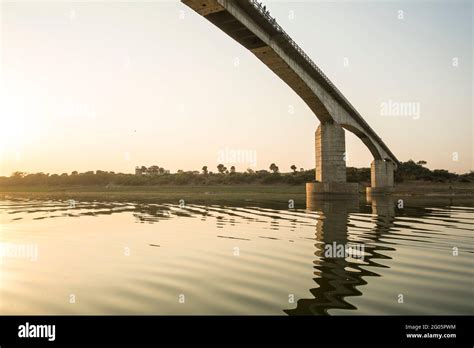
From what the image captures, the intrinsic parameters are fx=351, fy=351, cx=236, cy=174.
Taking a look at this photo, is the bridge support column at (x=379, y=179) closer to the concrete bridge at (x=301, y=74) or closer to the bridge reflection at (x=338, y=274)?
the concrete bridge at (x=301, y=74)

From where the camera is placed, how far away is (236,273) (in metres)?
8.47

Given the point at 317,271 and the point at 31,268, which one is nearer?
the point at 317,271

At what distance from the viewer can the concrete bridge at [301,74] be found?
23625 mm

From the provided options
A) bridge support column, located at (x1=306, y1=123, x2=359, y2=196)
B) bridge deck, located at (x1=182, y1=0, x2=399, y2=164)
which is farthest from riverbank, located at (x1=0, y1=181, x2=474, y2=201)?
bridge deck, located at (x1=182, y1=0, x2=399, y2=164)

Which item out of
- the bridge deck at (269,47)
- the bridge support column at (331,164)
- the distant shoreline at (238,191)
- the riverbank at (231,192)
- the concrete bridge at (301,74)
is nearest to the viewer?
the bridge deck at (269,47)

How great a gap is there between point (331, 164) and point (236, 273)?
3651 cm

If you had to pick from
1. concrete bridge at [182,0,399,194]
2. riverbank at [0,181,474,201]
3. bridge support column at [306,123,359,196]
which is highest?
concrete bridge at [182,0,399,194]

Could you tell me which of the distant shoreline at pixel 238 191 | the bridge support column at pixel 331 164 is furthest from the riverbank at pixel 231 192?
the bridge support column at pixel 331 164

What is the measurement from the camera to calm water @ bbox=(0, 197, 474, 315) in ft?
20.5

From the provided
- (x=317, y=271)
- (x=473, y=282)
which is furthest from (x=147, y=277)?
(x=473, y=282)

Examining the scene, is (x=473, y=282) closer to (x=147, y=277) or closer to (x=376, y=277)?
(x=376, y=277)

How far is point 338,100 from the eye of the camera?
45.2m

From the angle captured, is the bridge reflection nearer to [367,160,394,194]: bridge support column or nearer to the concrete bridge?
the concrete bridge
